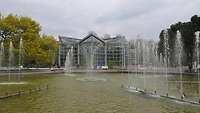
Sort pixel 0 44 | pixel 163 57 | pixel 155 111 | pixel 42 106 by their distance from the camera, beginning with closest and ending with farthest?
pixel 155 111
pixel 42 106
pixel 0 44
pixel 163 57

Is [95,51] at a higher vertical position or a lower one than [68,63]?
higher

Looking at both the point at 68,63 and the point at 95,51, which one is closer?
the point at 68,63

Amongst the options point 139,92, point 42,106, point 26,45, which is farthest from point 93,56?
point 42,106

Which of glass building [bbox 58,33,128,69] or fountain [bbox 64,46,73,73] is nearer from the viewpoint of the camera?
fountain [bbox 64,46,73,73]

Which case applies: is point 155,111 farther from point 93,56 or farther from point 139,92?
point 93,56

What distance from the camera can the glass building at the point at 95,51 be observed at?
8888cm

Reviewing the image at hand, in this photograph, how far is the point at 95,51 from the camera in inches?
3504

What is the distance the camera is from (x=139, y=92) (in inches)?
903

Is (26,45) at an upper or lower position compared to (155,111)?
upper

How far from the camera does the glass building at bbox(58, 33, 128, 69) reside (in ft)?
292

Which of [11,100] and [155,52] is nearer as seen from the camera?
[11,100]

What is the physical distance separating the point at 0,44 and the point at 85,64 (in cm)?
4085

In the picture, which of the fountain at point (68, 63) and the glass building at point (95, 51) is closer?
the fountain at point (68, 63)

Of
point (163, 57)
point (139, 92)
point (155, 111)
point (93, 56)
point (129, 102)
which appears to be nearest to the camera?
point (155, 111)
